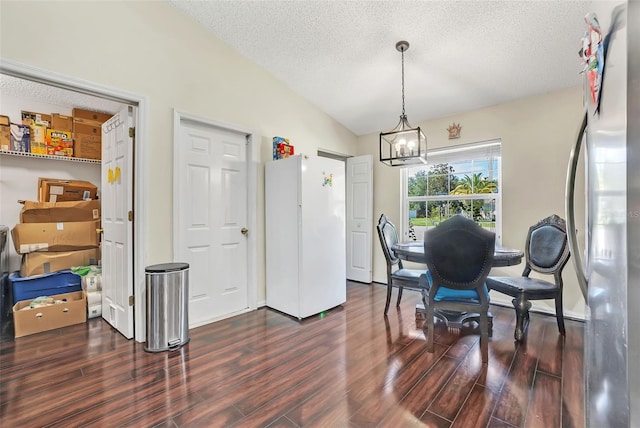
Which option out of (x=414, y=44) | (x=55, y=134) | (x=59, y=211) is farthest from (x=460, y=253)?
(x=55, y=134)

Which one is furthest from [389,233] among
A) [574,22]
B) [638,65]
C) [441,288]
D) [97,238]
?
[97,238]

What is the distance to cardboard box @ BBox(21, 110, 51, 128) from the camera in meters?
3.13

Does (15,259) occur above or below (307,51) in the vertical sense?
below

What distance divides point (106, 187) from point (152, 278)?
1.32 metres

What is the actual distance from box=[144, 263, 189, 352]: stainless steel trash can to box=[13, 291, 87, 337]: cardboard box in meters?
1.14

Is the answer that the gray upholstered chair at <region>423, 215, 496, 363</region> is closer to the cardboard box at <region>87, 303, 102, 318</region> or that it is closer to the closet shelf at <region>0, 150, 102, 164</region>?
the cardboard box at <region>87, 303, 102, 318</region>

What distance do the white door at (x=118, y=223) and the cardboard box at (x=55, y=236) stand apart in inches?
17.7

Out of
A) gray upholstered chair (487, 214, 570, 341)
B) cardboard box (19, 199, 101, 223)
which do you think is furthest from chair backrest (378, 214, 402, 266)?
cardboard box (19, 199, 101, 223)

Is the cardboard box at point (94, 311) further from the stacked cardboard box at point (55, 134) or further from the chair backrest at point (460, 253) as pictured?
the chair backrest at point (460, 253)

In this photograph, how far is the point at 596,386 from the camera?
0.81 m

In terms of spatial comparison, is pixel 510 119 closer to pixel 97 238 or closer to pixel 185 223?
pixel 185 223

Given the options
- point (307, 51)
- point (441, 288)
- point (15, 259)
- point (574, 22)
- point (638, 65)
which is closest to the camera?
point (638, 65)

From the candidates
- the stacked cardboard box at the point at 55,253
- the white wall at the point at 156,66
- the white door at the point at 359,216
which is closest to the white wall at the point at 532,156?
the white door at the point at 359,216

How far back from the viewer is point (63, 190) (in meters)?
3.24
